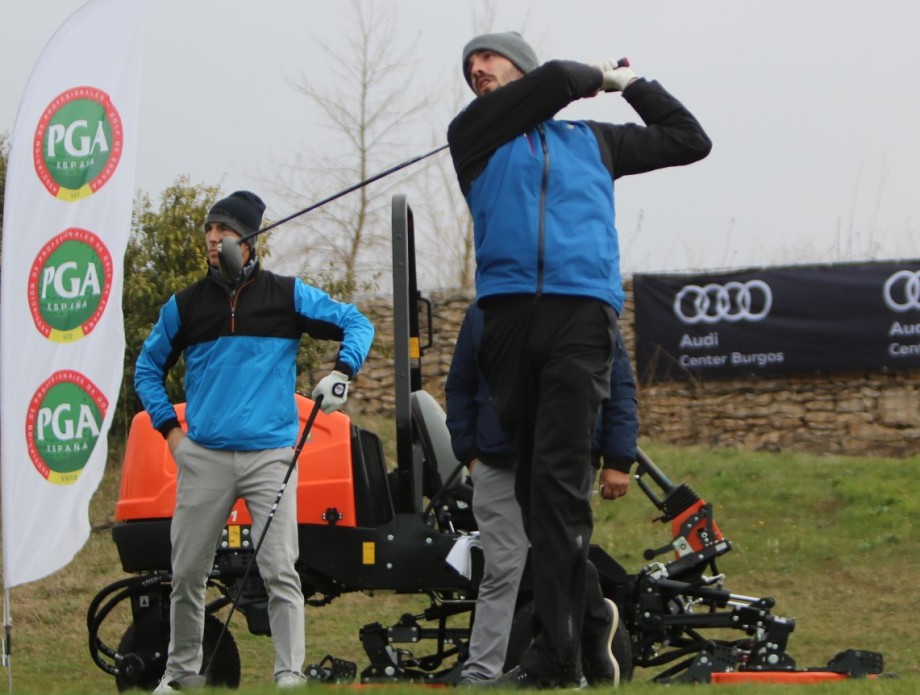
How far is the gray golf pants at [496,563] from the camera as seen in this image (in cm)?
569

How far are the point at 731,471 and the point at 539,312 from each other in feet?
33.1

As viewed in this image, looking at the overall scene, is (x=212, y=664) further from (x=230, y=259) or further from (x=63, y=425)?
(x=230, y=259)

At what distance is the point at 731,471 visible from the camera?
1420 cm

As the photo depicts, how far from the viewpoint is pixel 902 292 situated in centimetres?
1661

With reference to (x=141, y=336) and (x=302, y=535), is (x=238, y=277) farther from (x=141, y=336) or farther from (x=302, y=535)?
(x=141, y=336)

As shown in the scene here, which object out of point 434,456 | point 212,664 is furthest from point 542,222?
point 212,664

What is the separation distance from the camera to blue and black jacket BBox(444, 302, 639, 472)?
5.00 meters

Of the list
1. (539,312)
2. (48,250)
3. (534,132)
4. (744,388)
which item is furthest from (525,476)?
(744,388)

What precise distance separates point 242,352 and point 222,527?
70cm

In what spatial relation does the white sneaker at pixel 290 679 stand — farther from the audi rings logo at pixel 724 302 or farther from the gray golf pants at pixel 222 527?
the audi rings logo at pixel 724 302

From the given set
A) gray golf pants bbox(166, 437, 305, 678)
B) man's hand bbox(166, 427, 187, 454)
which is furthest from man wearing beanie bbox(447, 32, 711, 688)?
man's hand bbox(166, 427, 187, 454)

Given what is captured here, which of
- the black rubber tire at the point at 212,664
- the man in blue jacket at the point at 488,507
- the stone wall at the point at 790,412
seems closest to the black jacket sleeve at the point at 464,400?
the man in blue jacket at the point at 488,507

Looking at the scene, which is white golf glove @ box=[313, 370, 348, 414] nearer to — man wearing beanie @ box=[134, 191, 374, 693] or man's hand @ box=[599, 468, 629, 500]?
man wearing beanie @ box=[134, 191, 374, 693]

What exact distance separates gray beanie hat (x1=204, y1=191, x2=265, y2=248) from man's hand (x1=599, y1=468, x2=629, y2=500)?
206 cm
